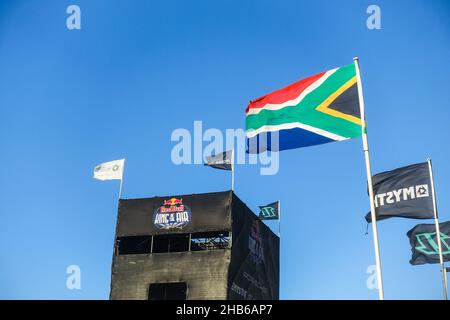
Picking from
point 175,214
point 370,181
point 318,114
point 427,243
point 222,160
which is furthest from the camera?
point 222,160

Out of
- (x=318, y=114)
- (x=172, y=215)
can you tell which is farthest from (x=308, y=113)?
(x=172, y=215)

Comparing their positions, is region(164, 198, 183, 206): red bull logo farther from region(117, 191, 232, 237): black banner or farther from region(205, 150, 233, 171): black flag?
region(205, 150, 233, 171): black flag

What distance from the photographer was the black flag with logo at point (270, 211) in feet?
172

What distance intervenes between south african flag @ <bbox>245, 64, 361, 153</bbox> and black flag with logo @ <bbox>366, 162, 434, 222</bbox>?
3.65 meters

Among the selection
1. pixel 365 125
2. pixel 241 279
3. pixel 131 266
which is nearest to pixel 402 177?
pixel 365 125

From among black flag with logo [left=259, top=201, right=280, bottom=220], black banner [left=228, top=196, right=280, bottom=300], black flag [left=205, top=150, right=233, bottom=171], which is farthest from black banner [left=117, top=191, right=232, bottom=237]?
black flag with logo [left=259, top=201, right=280, bottom=220]

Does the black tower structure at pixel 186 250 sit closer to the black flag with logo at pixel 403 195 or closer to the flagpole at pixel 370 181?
the black flag with logo at pixel 403 195

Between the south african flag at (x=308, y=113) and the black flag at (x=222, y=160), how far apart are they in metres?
24.7

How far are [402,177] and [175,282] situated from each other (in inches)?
957

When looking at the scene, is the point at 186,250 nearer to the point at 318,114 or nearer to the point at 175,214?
the point at 175,214

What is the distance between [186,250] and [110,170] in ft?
28.7

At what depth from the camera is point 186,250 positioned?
46375 mm

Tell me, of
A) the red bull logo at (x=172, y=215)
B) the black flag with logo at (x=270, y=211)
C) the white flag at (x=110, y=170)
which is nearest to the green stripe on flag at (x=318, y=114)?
the red bull logo at (x=172, y=215)
